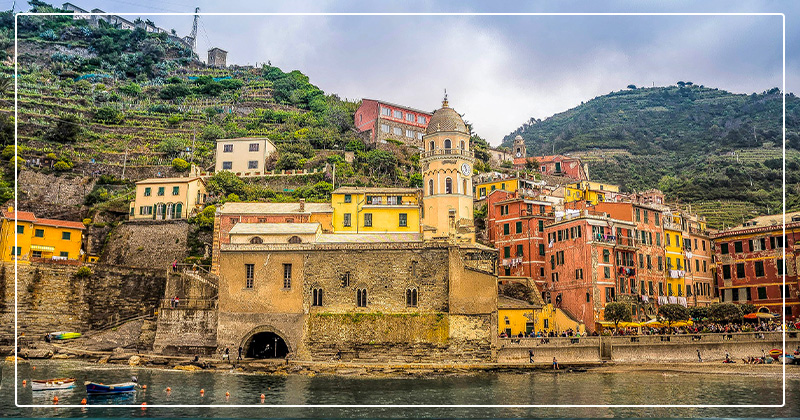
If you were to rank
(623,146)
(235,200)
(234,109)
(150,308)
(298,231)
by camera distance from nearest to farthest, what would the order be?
1. (298,231)
2. (150,308)
3. (235,200)
4. (234,109)
5. (623,146)

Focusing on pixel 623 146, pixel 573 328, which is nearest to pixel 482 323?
pixel 573 328

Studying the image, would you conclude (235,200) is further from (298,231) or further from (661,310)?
(661,310)

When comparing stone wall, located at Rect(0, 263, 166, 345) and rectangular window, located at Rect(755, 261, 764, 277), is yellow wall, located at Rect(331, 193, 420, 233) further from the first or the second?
rectangular window, located at Rect(755, 261, 764, 277)

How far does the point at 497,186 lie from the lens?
6825 centimetres

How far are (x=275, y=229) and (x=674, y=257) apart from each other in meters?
31.0

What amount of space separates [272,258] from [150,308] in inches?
A: 535

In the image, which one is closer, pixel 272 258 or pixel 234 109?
pixel 272 258

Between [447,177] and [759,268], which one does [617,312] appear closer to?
[447,177]

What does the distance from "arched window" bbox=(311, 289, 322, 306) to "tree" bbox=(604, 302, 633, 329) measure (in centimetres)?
1893

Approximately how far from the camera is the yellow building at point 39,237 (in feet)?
169

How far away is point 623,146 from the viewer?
115875mm

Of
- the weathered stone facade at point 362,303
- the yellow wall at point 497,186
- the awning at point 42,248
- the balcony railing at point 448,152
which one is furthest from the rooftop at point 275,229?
the yellow wall at point 497,186

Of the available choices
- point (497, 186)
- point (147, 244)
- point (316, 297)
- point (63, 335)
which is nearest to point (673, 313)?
point (316, 297)

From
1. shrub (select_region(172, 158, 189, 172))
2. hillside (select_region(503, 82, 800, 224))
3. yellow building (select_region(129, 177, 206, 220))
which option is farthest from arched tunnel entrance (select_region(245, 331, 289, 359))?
hillside (select_region(503, 82, 800, 224))
